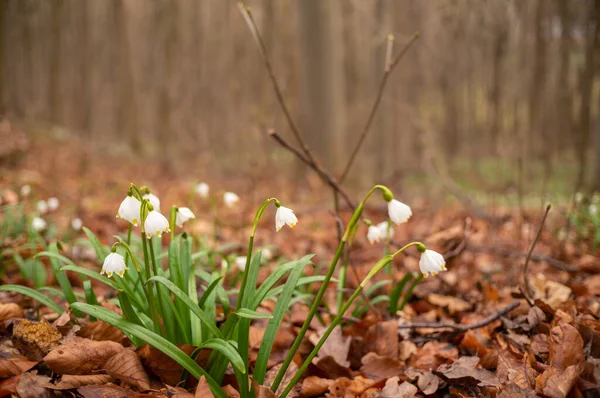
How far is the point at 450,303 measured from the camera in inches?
102

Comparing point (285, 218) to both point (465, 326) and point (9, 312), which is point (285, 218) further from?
point (9, 312)

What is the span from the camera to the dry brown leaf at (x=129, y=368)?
1607 millimetres

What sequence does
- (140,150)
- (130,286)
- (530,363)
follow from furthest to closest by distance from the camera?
(140,150)
(130,286)
(530,363)

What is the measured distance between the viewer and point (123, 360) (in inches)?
64.5

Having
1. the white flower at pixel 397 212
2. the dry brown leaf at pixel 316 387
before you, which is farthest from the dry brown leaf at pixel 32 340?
the white flower at pixel 397 212

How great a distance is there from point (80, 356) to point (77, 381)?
0.09 meters

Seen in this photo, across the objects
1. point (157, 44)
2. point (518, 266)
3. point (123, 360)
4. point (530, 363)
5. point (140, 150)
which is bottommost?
point (140, 150)

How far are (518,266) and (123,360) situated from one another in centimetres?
259

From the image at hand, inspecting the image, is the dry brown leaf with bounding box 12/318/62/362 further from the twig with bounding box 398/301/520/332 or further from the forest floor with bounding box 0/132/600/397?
the twig with bounding box 398/301/520/332

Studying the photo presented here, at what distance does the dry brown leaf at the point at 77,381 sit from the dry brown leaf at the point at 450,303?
1730mm

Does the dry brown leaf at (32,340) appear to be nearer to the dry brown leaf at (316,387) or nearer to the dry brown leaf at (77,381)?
the dry brown leaf at (77,381)

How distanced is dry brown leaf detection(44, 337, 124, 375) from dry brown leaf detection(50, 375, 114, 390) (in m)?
0.05

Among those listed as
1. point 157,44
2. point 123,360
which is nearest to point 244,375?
point 123,360

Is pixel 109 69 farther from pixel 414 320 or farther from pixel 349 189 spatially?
pixel 414 320
